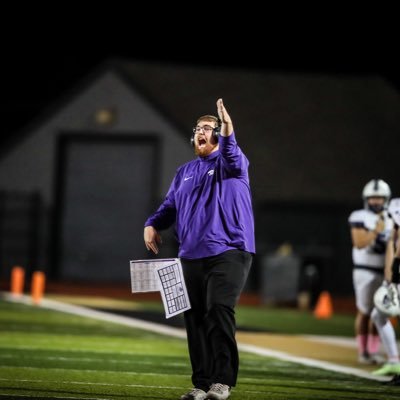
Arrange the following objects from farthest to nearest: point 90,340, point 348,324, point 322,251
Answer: point 322,251
point 348,324
point 90,340

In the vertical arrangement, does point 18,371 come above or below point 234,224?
below

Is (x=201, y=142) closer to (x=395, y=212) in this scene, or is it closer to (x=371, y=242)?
(x=395, y=212)

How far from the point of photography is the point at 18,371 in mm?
10016

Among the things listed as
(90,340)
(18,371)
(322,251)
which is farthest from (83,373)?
(322,251)

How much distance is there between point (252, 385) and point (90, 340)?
4.44 m

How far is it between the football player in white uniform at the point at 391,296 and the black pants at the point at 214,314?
1.98 metres

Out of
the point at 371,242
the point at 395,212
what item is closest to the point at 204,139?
the point at 395,212

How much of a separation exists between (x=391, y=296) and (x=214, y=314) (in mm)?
2611

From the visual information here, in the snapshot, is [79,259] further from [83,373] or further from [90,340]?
[83,373]

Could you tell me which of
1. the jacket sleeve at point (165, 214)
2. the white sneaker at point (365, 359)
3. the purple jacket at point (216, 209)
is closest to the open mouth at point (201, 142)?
the purple jacket at point (216, 209)

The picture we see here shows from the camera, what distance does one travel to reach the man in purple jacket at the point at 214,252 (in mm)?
8078

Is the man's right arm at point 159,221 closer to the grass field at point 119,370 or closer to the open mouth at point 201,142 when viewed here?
the open mouth at point 201,142

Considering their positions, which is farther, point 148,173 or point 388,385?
point 148,173

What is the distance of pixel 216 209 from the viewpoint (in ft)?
27.0
